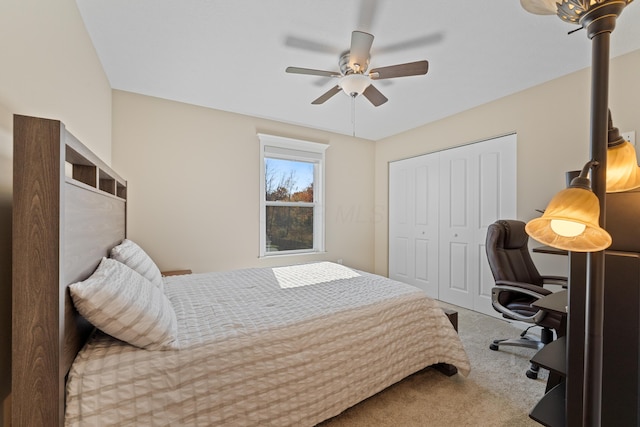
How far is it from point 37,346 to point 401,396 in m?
1.86

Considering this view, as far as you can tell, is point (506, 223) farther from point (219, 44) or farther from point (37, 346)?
point (37, 346)

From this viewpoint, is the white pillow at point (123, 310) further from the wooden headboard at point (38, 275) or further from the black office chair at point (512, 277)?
the black office chair at point (512, 277)

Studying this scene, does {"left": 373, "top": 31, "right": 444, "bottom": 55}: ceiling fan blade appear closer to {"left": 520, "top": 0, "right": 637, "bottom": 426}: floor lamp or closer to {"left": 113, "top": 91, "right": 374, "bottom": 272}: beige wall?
{"left": 520, "top": 0, "right": 637, "bottom": 426}: floor lamp

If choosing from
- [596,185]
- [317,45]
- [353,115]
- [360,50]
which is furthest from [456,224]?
[596,185]

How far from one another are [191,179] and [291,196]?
1408mm

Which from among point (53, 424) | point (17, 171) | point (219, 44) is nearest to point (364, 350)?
point (53, 424)

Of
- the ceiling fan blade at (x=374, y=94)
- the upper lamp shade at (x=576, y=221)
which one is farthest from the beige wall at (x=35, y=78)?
the ceiling fan blade at (x=374, y=94)

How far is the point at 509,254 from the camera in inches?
94.7

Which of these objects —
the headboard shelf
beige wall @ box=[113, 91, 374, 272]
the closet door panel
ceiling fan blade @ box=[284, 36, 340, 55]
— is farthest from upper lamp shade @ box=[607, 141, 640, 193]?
beige wall @ box=[113, 91, 374, 272]

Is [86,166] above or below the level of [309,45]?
below

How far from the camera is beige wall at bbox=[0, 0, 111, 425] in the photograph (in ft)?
3.41

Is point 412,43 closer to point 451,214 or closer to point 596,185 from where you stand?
point 596,185

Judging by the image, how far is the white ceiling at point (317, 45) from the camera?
5.90 ft

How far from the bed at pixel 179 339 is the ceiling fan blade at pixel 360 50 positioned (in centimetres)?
165
